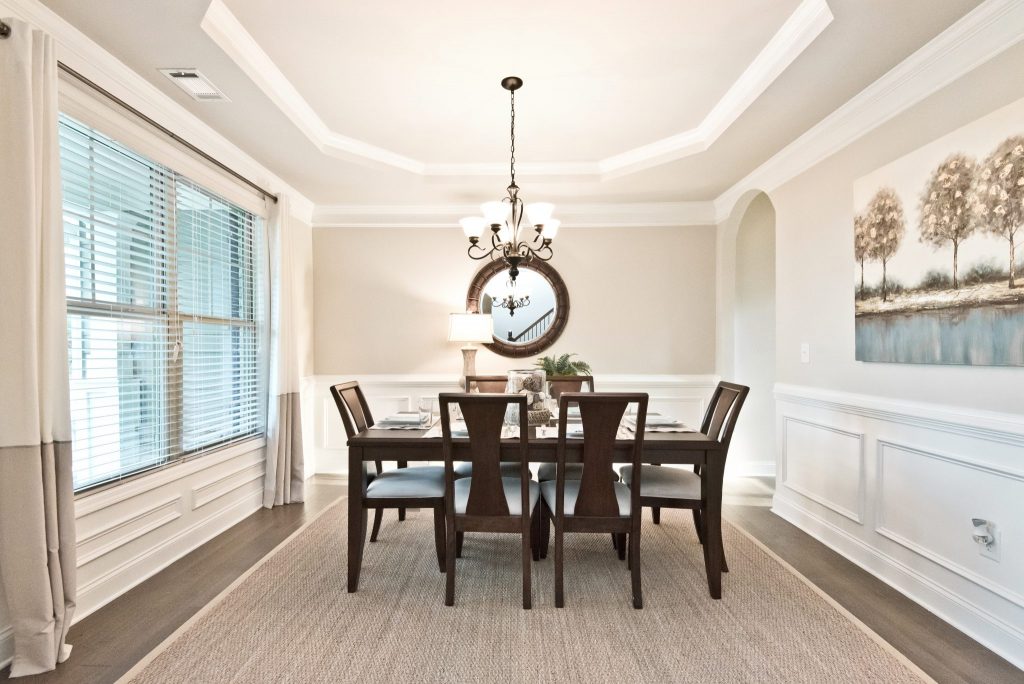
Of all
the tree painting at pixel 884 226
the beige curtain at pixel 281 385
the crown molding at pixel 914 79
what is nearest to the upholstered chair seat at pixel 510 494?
the beige curtain at pixel 281 385

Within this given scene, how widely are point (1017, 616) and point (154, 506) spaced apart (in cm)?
383

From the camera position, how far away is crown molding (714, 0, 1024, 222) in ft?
6.35

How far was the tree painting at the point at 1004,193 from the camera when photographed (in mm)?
1876

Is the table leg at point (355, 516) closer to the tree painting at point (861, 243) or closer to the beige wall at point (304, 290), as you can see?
the beige wall at point (304, 290)

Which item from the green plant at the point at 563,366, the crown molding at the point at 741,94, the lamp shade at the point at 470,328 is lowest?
the green plant at the point at 563,366

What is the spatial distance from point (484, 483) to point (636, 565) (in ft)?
2.53

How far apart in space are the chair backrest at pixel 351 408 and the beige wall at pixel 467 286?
5.39ft

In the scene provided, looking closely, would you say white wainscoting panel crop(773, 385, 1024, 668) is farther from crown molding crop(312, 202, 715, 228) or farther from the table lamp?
the table lamp

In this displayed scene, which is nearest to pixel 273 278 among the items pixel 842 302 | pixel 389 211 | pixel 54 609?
pixel 389 211

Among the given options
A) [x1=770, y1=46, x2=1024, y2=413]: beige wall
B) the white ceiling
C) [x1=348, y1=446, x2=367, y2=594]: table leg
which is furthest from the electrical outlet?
[x1=348, y1=446, x2=367, y2=594]: table leg

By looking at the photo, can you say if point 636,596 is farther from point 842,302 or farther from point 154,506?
point 154,506

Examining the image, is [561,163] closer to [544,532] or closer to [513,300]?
[513,300]

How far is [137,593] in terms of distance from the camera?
7.94 ft

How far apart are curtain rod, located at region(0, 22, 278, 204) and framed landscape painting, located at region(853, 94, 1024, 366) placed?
144 inches
